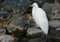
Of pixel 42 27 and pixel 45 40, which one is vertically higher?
pixel 42 27

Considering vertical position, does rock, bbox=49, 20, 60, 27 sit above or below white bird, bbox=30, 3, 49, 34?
below

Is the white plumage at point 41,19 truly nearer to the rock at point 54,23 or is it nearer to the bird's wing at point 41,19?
the bird's wing at point 41,19

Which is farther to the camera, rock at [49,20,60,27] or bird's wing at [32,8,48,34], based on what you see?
rock at [49,20,60,27]

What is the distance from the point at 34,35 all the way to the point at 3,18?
118cm

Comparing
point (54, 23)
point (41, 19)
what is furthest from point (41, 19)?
point (54, 23)

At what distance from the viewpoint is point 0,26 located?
15.3 ft

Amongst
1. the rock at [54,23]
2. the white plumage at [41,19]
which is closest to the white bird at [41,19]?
the white plumage at [41,19]

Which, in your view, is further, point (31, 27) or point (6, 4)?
point (6, 4)

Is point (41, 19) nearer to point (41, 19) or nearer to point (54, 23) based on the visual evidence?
point (41, 19)

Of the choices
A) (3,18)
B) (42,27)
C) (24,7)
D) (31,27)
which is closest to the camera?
(42,27)

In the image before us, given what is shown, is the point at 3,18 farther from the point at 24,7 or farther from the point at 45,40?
the point at 45,40

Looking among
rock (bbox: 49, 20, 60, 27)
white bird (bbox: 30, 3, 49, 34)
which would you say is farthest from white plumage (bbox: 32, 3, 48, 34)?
rock (bbox: 49, 20, 60, 27)

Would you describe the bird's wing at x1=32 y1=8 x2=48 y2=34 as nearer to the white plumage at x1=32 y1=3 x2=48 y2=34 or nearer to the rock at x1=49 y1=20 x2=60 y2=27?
the white plumage at x1=32 y1=3 x2=48 y2=34

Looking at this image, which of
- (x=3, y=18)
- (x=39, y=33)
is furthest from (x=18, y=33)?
(x=3, y=18)
